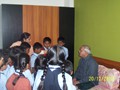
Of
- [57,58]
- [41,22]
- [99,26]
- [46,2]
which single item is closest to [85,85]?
[99,26]

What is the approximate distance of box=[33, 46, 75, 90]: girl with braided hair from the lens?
7.54ft

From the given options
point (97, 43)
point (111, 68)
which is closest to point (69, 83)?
point (111, 68)

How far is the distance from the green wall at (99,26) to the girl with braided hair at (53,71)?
78.8 inches

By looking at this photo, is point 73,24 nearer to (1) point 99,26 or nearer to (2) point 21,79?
(1) point 99,26

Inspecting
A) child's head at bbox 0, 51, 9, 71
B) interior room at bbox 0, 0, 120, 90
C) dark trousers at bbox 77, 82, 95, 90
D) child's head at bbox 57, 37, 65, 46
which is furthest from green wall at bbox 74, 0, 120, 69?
child's head at bbox 0, 51, 9, 71

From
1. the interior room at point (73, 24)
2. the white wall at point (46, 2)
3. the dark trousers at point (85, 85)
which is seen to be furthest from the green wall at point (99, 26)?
the dark trousers at point (85, 85)

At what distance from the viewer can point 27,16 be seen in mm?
5008

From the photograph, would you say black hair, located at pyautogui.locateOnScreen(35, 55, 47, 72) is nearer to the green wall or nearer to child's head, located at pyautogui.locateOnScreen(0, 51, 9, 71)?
child's head, located at pyautogui.locateOnScreen(0, 51, 9, 71)

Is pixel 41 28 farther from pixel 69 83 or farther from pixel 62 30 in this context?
pixel 69 83

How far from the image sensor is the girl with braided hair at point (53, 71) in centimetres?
230

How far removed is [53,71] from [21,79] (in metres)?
0.34

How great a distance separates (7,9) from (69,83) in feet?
9.85

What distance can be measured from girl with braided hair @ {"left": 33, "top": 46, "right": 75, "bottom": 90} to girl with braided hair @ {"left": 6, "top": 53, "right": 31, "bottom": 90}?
0.16 m

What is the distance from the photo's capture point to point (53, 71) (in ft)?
7.66
